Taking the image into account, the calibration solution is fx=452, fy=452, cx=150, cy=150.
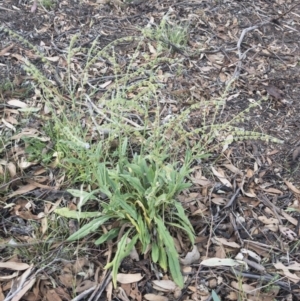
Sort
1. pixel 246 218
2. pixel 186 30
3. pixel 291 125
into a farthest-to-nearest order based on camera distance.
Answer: pixel 186 30 → pixel 291 125 → pixel 246 218

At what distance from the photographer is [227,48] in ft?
10.7

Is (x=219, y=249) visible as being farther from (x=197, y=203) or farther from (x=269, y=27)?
(x=269, y=27)

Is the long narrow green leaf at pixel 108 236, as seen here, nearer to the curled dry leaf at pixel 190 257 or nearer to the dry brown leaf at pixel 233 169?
the curled dry leaf at pixel 190 257

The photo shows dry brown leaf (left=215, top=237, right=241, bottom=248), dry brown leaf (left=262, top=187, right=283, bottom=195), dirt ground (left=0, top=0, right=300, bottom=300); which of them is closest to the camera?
A: dry brown leaf (left=215, top=237, right=241, bottom=248)

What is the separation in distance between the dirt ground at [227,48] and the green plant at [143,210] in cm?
58

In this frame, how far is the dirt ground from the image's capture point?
100 inches

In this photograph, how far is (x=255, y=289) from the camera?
6.16 feet

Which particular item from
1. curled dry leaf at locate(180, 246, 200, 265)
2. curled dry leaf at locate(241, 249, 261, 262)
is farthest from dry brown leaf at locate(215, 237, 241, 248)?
curled dry leaf at locate(180, 246, 200, 265)

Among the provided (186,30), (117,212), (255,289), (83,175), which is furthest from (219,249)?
(186,30)

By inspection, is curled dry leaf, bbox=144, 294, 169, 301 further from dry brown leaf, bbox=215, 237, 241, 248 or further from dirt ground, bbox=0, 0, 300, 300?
dirt ground, bbox=0, 0, 300, 300

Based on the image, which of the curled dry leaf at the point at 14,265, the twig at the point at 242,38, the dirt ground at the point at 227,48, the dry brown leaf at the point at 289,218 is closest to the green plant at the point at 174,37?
the dirt ground at the point at 227,48

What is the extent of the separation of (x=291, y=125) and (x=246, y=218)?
807 mm

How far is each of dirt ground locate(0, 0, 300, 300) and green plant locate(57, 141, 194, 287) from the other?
58cm

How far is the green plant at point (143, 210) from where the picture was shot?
72.3 inches
